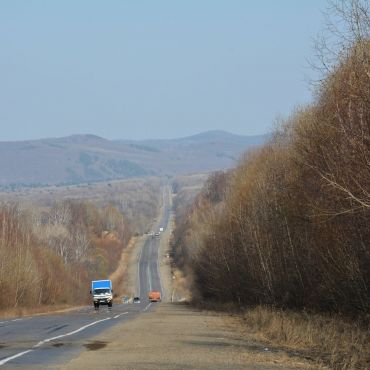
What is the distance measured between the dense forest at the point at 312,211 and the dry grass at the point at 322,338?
2.34 meters

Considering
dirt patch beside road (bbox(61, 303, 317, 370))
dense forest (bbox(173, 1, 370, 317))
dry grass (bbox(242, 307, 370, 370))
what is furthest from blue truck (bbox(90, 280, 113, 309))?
dirt patch beside road (bbox(61, 303, 317, 370))

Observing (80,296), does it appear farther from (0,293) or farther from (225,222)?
(225,222)

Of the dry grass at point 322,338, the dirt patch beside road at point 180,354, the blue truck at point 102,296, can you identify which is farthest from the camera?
the blue truck at point 102,296

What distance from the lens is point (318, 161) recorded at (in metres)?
22.5

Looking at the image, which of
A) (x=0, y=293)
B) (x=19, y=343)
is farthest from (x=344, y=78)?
(x=0, y=293)

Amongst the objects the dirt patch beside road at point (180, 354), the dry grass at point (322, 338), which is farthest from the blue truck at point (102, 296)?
the dirt patch beside road at point (180, 354)

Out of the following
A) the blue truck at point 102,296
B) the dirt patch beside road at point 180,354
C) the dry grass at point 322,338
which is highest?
the dirt patch beside road at point 180,354

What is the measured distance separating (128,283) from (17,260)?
79251 millimetres

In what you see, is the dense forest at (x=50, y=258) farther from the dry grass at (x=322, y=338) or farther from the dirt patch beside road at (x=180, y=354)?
the dirt patch beside road at (x=180, y=354)

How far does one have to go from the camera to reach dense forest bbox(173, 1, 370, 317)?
58.1ft

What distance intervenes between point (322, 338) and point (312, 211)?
4065mm

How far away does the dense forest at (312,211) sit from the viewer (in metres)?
17.7

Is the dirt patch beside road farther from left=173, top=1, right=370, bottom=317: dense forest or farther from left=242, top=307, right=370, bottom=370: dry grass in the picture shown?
left=173, top=1, right=370, bottom=317: dense forest

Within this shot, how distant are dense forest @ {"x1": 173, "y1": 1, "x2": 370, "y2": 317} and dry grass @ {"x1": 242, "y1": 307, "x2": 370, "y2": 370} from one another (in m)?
2.34
